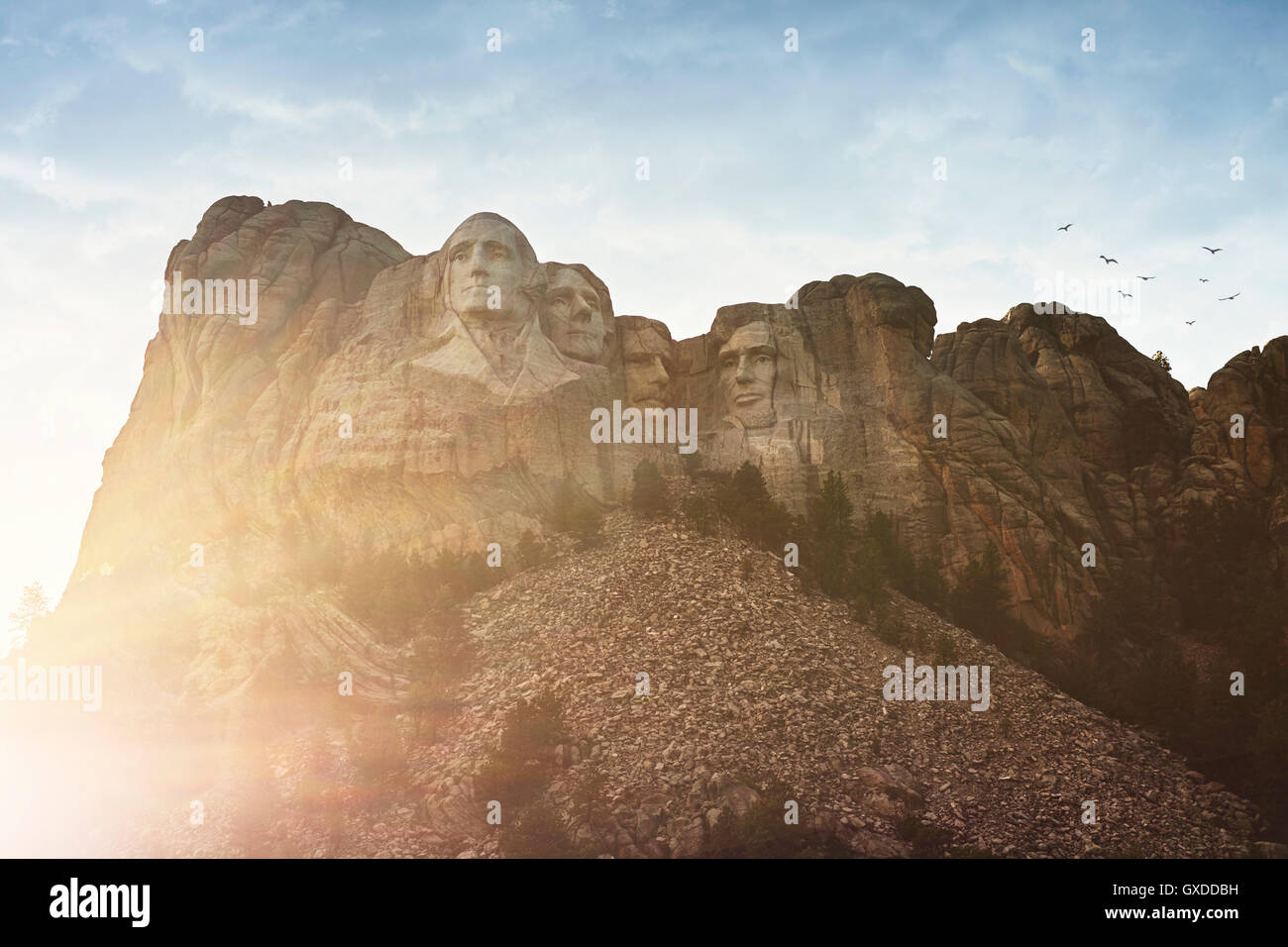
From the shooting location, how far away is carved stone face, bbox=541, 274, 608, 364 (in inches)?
2098

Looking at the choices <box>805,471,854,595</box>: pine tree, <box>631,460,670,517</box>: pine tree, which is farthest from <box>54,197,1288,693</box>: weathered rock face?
<box>805,471,854,595</box>: pine tree

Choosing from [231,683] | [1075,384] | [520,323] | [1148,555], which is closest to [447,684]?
[231,683]

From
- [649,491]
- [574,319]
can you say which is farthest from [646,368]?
[649,491]

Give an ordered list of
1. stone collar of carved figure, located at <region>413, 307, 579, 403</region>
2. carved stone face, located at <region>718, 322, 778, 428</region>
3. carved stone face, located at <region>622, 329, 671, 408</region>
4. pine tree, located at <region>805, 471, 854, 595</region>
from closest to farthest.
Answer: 1. pine tree, located at <region>805, 471, 854, 595</region>
2. stone collar of carved figure, located at <region>413, 307, 579, 403</region>
3. carved stone face, located at <region>718, 322, 778, 428</region>
4. carved stone face, located at <region>622, 329, 671, 408</region>

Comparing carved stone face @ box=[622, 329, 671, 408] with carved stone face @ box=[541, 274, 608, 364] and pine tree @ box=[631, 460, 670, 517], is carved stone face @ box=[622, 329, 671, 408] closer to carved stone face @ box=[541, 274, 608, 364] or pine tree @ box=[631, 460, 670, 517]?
carved stone face @ box=[541, 274, 608, 364]

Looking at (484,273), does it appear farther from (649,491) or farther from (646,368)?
(649,491)

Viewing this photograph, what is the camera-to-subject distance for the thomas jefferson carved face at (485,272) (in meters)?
50.5

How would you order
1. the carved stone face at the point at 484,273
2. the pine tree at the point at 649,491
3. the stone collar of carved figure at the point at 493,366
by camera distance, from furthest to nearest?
the carved stone face at the point at 484,273, the stone collar of carved figure at the point at 493,366, the pine tree at the point at 649,491

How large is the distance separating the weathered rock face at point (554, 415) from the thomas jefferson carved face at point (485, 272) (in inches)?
4.6

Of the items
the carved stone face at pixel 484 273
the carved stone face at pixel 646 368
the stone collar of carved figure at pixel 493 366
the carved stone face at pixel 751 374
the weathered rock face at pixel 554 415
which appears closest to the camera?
the weathered rock face at pixel 554 415

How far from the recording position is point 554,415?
49.5 metres

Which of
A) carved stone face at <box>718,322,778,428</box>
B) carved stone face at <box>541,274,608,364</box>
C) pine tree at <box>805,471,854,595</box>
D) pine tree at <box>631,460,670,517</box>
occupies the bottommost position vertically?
pine tree at <box>805,471,854,595</box>

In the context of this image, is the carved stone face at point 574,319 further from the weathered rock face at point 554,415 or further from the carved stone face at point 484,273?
the carved stone face at point 484,273

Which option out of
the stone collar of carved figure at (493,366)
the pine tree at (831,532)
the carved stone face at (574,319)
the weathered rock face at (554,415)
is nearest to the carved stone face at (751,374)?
the weathered rock face at (554,415)
